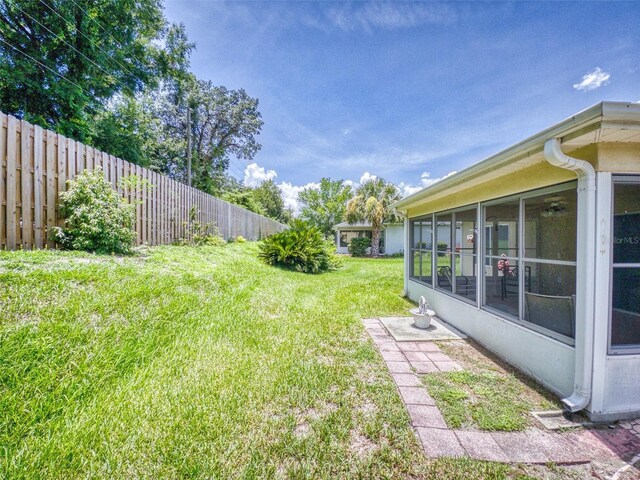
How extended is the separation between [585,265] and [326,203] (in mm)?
24638

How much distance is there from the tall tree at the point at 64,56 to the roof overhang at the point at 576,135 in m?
14.2

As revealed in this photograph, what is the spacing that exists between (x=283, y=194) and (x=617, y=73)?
37907 millimetres

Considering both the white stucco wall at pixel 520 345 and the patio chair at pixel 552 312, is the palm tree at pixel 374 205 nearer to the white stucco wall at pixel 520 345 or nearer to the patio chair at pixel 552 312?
the white stucco wall at pixel 520 345

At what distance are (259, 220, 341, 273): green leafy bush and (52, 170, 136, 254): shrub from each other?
5.52 meters

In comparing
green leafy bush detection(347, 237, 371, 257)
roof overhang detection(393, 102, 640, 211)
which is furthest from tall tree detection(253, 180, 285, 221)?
roof overhang detection(393, 102, 640, 211)

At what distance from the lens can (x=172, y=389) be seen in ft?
8.32

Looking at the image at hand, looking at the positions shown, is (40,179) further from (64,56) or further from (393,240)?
(393,240)

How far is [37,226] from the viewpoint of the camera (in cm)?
432

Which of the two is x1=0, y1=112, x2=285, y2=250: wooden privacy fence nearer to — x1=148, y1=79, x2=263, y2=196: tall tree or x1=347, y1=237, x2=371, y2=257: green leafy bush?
x1=148, y1=79, x2=263, y2=196: tall tree

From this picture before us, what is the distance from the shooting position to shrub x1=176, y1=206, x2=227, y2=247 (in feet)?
29.0

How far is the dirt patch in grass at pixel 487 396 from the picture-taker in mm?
2277

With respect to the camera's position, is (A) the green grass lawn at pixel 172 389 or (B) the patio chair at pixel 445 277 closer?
(A) the green grass lawn at pixel 172 389

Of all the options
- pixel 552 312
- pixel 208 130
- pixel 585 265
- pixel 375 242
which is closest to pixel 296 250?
pixel 552 312

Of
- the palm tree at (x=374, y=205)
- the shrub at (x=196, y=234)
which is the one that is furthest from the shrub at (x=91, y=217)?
the palm tree at (x=374, y=205)
